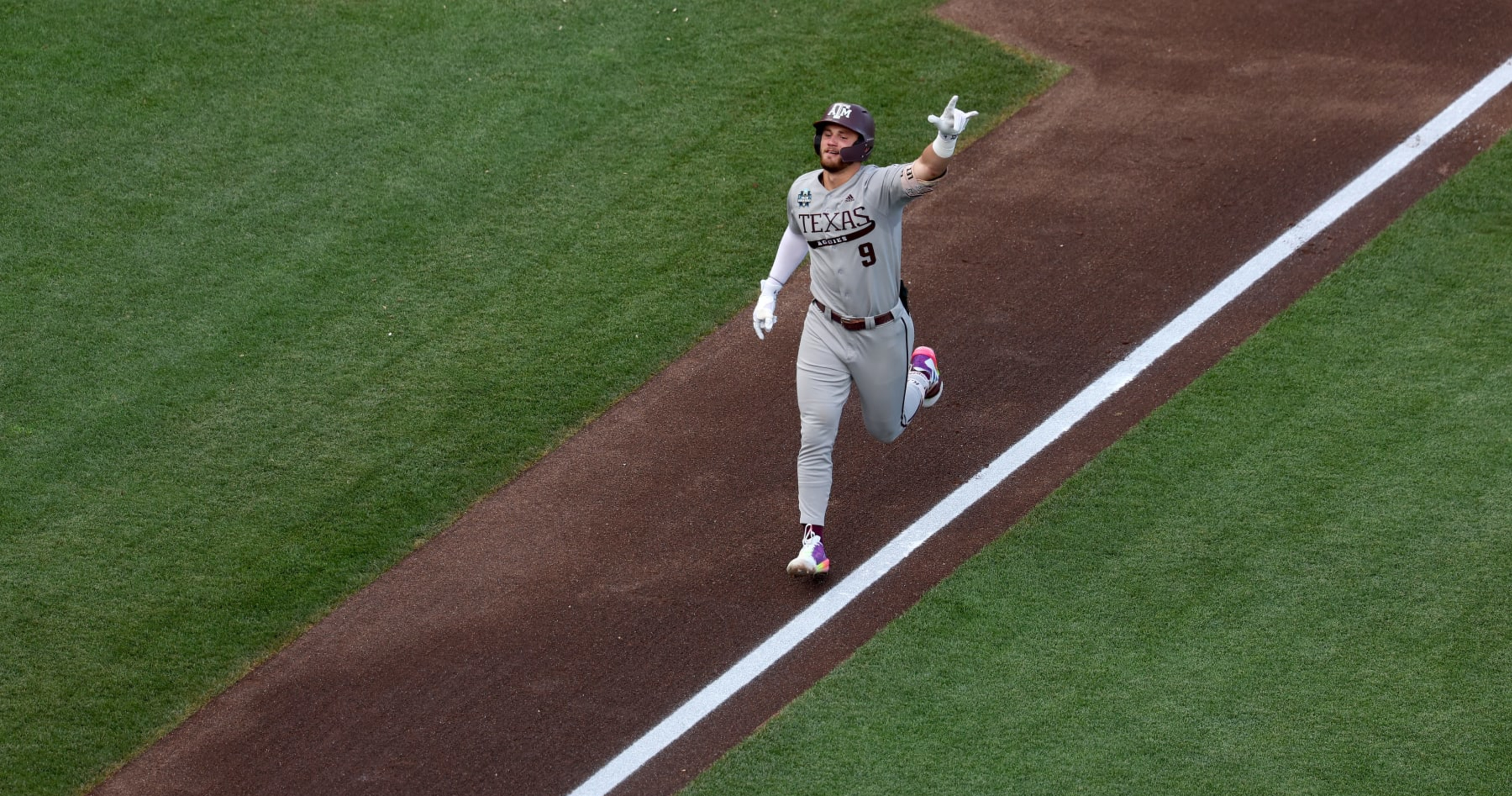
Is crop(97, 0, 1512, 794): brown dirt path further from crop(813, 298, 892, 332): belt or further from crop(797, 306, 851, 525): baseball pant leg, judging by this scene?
crop(813, 298, 892, 332): belt

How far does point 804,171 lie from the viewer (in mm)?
→ 9359

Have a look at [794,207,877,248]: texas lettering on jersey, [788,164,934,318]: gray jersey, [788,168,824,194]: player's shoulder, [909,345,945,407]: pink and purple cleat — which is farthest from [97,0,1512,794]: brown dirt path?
[788,168,824,194]: player's shoulder

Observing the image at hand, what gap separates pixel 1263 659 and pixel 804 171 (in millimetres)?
4404

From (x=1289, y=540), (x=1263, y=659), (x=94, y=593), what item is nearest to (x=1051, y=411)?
(x=1289, y=540)

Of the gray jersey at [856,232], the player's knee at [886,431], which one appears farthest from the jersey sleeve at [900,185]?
the player's knee at [886,431]

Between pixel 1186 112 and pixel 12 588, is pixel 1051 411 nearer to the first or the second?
pixel 1186 112

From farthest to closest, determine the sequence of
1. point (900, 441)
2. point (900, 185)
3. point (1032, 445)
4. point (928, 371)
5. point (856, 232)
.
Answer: point (900, 441)
point (1032, 445)
point (928, 371)
point (856, 232)
point (900, 185)

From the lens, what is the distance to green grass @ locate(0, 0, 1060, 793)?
23.3 feet

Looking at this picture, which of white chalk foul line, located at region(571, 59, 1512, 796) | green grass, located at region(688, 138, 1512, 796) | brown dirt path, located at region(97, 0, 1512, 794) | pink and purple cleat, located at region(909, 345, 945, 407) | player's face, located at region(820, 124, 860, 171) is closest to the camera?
green grass, located at region(688, 138, 1512, 796)

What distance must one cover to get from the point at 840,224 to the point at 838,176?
0.74 feet

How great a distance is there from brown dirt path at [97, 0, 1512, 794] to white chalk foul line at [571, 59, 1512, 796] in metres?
0.06

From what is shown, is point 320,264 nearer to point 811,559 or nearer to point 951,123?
point 811,559

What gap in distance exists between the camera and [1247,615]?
21.1 feet


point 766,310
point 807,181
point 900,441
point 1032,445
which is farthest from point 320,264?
point 1032,445
